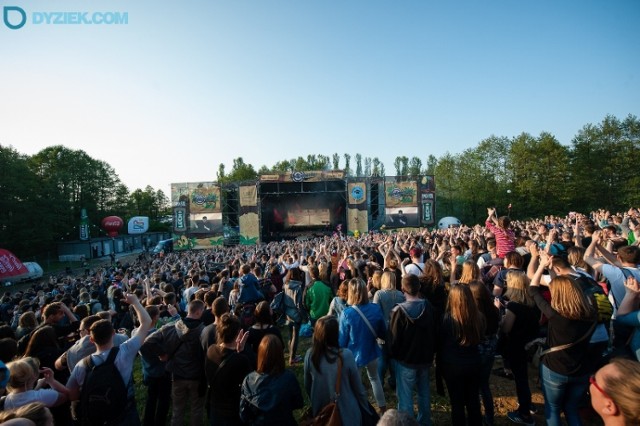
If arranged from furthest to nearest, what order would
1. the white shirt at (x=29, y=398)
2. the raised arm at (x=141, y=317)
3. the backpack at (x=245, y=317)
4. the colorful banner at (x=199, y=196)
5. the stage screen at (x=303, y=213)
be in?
the stage screen at (x=303, y=213), the colorful banner at (x=199, y=196), the backpack at (x=245, y=317), the raised arm at (x=141, y=317), the white shirt at (x=29, y=398)

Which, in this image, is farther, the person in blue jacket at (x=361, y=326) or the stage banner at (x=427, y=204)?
the stage banner at (x=427, y=204)

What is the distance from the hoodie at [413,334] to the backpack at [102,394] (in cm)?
241

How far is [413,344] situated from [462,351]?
16.6 inches

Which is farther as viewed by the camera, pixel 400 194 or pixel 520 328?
pixel 400 194

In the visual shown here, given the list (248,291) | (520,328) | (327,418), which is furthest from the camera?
(248,291)

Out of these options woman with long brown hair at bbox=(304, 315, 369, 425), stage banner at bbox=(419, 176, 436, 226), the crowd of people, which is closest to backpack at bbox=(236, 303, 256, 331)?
the crowd of people

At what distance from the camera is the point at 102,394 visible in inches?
98.3

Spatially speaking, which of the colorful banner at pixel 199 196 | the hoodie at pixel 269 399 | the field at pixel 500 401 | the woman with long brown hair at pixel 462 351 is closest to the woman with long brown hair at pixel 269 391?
the hoodie at pixel 269 399

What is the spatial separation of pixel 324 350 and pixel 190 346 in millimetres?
1668

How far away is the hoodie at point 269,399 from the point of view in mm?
2318

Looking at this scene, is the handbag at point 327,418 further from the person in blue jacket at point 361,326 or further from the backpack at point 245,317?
the backpack at point 245,317

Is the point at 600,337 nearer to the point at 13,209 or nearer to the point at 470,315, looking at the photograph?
the point at 470,315

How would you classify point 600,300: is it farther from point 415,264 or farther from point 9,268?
point 9,268

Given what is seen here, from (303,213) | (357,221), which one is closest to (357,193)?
(357,221)
